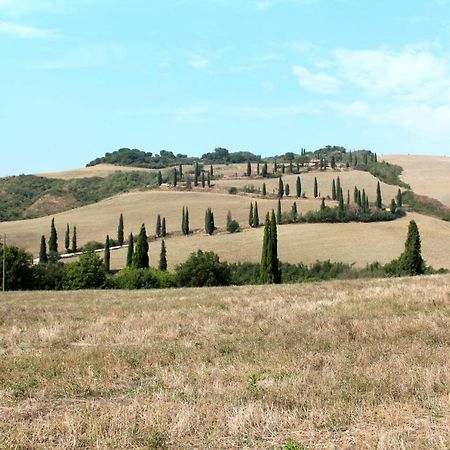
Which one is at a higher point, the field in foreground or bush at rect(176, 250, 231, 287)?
the field in foreground

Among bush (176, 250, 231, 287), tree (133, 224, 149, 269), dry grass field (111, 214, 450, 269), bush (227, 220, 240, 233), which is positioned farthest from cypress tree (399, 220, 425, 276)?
bush (227, 220, 240, 233)

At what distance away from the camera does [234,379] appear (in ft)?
35.8

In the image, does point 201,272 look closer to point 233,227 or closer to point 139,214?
point 233,227

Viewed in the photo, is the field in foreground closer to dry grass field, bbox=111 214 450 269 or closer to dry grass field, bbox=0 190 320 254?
dry grass field, bbox=111 214 450 269

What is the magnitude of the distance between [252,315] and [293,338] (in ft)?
16.5

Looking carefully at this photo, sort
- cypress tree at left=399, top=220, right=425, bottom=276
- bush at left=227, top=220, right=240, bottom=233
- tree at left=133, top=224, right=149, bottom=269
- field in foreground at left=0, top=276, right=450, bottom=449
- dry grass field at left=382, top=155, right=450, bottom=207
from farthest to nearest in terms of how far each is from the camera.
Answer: dry grass field at left=382, top=155, right=450, bottom=207, bush at left=227, top=220, right=240, bottom=233, tree at left=133, top=224, right=149, bottom=269, cypress tree at left=399, top=220, right=425, bottom=276, field in foreground at left=0, top=276, right=450, bottom=449

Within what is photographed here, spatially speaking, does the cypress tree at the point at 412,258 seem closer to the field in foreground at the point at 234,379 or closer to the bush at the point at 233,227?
the bush at the point at 233,227

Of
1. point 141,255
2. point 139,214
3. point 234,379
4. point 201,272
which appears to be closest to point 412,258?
point 201,272

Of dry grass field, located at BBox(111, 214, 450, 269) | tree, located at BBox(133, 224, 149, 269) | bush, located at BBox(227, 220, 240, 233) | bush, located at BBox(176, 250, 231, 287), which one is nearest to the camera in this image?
bush, located at BBox(176, 250, 231, 287)

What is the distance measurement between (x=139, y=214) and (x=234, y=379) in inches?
5406

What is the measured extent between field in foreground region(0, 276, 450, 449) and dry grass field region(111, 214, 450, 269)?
235 feet

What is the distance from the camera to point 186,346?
48.1 feet

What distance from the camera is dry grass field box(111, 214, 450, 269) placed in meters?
91.8

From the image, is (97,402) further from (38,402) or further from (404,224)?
(404,224)
